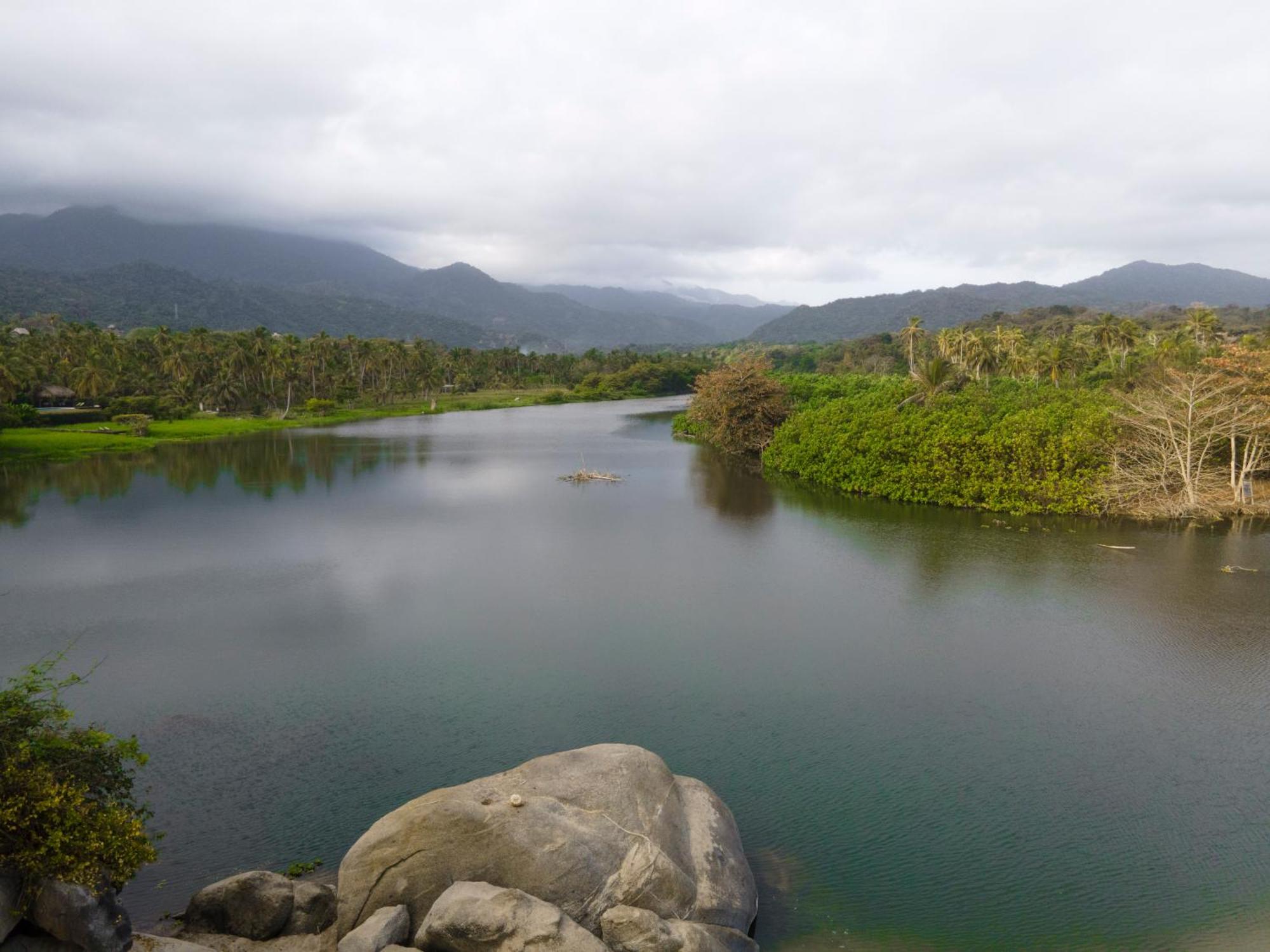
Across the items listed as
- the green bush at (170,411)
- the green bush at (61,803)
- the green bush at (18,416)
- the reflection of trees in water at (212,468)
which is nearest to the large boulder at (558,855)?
the green bush at (61,803)

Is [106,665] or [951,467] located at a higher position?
[951,467]

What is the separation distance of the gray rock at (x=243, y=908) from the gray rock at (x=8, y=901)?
2.25 m

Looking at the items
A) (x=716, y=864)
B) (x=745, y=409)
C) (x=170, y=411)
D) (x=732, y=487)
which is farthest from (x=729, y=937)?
(x=170, y=411)

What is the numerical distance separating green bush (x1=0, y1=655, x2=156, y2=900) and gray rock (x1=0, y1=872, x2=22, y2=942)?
87 millimetres

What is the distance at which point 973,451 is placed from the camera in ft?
121

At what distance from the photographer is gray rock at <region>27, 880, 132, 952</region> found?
8188 millimetres

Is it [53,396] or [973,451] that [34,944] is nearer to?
[973,451]

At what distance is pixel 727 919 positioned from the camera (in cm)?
988

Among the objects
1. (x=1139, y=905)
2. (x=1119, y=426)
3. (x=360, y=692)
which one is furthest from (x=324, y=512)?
(x=1119, y=426)

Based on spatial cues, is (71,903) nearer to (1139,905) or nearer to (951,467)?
(1139,905)

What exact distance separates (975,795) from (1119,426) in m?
29.7

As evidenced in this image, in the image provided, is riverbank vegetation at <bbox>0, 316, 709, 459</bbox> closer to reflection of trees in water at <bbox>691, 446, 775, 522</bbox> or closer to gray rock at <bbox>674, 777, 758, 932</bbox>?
reflection of trees in water at <bbox>691, 446, 775, 522</bbox>

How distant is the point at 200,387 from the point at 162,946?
84.4m

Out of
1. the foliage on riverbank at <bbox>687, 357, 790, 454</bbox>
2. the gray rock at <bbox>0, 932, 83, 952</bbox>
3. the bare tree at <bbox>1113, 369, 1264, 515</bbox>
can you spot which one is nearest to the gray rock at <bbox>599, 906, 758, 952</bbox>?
the gray rock at <bbox>0, 932, 83, 952</bbox>
